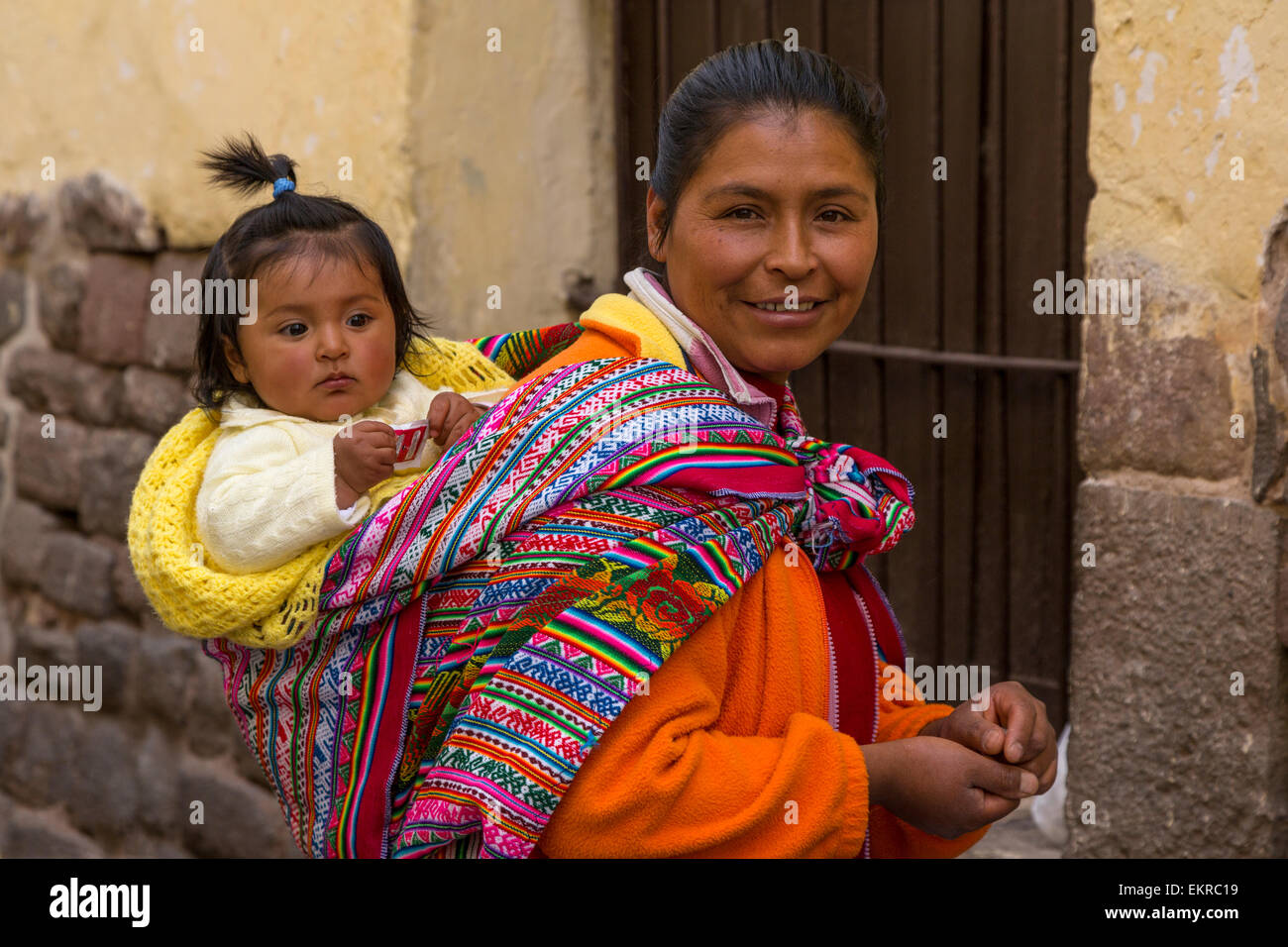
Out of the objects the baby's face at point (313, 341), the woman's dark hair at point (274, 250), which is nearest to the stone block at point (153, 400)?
the woman's dark hair at point (274, 250)

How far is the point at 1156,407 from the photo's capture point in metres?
2.50

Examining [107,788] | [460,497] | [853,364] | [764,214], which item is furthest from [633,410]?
[107,788]

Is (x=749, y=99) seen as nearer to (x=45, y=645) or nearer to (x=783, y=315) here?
(x=783, y=315)

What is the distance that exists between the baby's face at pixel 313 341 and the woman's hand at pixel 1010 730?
890mm

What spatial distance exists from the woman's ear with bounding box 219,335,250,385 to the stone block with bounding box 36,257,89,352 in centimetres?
282

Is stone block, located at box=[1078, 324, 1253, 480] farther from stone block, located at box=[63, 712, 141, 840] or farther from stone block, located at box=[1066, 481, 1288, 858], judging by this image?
stone block, located at box=[63, 712, 141, 840]

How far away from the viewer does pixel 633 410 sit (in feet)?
5.21

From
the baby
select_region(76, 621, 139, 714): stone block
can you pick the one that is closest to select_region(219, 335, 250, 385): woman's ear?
the baby

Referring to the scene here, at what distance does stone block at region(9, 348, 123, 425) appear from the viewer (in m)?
4.44

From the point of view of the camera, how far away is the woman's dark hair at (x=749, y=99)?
1741mm

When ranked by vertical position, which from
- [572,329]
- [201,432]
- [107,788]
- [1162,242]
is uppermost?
[1162,242]

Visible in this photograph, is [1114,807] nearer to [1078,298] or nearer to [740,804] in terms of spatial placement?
[1078,298]

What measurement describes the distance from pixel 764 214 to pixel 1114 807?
1.47 meters

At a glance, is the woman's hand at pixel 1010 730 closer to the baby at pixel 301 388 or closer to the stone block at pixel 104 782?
the baby at pixel 301 388
